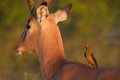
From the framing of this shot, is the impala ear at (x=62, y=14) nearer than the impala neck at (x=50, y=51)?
No

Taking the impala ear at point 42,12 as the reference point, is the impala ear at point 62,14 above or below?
below

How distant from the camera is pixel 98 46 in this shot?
23.9m

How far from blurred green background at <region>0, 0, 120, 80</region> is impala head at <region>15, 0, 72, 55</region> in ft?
37.7

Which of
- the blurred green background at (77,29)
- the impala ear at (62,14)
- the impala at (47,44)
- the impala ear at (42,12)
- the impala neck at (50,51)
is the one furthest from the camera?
the blurred green background at (77,29)

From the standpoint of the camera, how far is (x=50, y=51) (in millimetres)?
9523

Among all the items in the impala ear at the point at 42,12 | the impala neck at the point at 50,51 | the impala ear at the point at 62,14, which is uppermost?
the impala ear at the point at 42,12

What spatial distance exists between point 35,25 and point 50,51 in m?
0.45

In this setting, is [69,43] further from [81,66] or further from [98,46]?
[81,66]

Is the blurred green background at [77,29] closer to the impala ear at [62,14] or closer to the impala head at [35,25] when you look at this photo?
the impala ear at [62,14]

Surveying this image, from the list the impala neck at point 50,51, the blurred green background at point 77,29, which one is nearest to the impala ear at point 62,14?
the impala neck at point 50,51

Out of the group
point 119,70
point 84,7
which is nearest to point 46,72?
point 119,70

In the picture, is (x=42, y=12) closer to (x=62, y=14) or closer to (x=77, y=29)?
(x=62, y=14)

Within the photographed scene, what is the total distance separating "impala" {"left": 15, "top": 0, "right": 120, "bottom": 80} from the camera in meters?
9.09

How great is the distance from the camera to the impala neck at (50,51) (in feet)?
30.7
